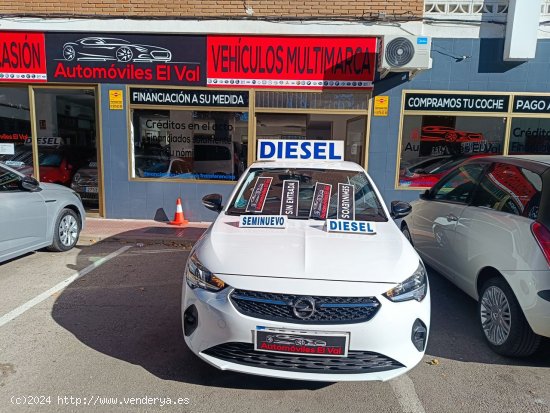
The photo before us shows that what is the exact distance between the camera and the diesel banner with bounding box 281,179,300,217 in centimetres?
374

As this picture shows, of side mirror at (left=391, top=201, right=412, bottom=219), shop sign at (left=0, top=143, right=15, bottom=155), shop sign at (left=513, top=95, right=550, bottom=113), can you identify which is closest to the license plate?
side mirror at (left=391, top=201, right=412, bottom=219)

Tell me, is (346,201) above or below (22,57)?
below

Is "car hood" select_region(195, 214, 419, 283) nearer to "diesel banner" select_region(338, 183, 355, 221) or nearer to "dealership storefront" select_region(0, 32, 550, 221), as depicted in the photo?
"diesel banner" select_region(338, 183, 355, 221)

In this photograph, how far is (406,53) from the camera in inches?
287

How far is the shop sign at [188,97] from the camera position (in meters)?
8.40

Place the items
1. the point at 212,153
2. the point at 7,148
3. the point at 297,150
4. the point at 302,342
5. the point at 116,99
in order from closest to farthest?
the point at 302,342
the point at 297,150
the point at 116,99
the point at 212,153
the point at 7,148

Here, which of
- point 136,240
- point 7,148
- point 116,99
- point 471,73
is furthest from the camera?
point 7,148

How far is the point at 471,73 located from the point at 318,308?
24.4 feet

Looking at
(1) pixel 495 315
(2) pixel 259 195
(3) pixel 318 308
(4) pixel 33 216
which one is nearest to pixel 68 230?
(4) pixel 33 216

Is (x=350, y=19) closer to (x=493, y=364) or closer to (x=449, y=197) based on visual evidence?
(x=449, y=197)

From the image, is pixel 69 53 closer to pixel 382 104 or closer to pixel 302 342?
pixel 382 104

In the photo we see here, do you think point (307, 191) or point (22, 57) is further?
point (22, 57)

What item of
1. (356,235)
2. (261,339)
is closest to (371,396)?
(261,339)

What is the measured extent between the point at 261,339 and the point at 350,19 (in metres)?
7.29
